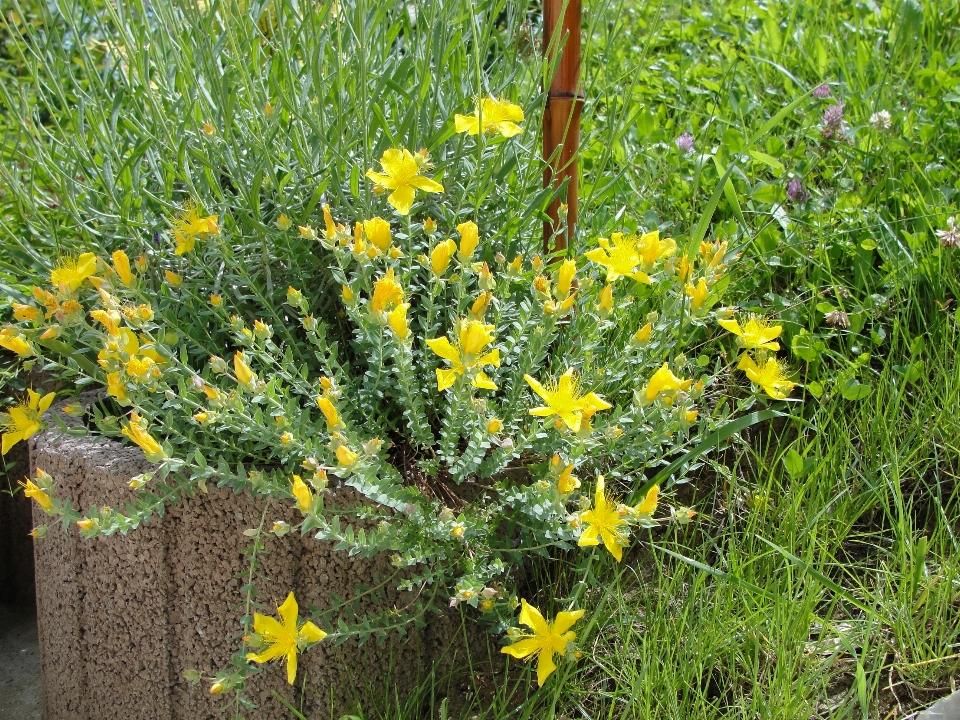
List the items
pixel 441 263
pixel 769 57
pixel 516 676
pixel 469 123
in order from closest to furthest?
pixel 441 263 < pixel 469 123 < pixel 516 676 < pixel 769 57

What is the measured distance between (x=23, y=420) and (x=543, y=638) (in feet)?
2.79

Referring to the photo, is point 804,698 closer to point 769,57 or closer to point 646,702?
point 646,702

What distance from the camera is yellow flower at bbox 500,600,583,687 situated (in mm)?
1287

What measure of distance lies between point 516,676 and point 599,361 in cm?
57

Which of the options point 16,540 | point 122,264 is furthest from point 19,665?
point 122,264

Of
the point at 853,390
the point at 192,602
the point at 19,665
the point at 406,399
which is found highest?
the point at 406,399

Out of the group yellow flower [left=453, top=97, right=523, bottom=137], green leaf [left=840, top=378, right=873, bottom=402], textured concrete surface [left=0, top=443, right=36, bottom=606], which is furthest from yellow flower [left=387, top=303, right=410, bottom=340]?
textured concrete surface [left=0, top=443, right=36, bottom=606]

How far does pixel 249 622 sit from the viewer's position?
4.33 feet

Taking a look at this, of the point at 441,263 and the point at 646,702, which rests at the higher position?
the point at 441,263

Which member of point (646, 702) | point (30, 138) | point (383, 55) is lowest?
point (646, 702)

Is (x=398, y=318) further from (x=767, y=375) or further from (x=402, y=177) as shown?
(x=767, y=375)

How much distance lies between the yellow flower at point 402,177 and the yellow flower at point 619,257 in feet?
0.88

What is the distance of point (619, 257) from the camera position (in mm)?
1460

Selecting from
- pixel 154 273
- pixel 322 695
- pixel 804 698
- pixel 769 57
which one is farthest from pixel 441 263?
pixel 769 57
